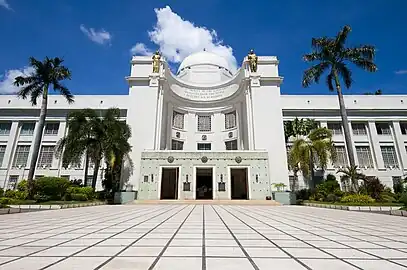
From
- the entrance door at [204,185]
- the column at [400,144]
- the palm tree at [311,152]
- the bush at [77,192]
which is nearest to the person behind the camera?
the bush at [77,192]

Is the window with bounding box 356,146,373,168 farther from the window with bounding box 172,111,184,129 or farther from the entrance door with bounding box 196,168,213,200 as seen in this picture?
the window with bounding box 172,111,184,129

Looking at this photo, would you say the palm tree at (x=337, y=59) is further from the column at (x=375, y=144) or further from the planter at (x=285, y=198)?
the column at (x=375, y=144)

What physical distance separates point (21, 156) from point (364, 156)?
42.7m

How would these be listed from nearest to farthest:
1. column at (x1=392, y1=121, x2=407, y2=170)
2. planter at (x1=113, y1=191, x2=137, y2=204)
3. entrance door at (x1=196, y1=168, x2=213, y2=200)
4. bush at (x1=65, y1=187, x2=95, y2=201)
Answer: bush at (x1=65, y1=187, x2=95, y2=201), planter at (x1=113, y1=191, x2=137, y2=204), entrance door at (x1=196, y1=168, x2=213, y2=200), column at (x1=392, y1=121, x2=407, y2=170)

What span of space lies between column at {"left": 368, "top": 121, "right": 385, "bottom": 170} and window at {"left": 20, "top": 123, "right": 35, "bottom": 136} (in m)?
43.2

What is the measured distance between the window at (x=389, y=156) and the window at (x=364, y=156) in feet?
5.15

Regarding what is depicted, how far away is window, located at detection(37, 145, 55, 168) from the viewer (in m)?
27.8

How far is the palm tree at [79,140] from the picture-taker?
1848cm

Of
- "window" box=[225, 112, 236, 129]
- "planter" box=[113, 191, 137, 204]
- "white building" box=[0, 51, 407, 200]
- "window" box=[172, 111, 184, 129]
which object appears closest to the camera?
"planter" box=[113, 191, 137, 204]

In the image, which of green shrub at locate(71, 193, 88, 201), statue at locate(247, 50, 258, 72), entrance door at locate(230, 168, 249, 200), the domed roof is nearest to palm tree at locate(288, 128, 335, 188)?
entrance door at locate(230, 168, 249, 200)

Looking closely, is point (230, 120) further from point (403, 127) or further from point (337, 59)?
point (403, 127)

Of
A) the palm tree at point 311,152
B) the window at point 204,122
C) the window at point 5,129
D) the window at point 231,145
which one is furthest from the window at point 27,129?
the palm tree at point 311,152

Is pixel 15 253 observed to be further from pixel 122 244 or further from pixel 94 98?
pixel 94 98

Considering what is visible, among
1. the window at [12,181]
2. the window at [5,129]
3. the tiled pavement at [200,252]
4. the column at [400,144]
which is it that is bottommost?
the tiled pavement at [200,252]
